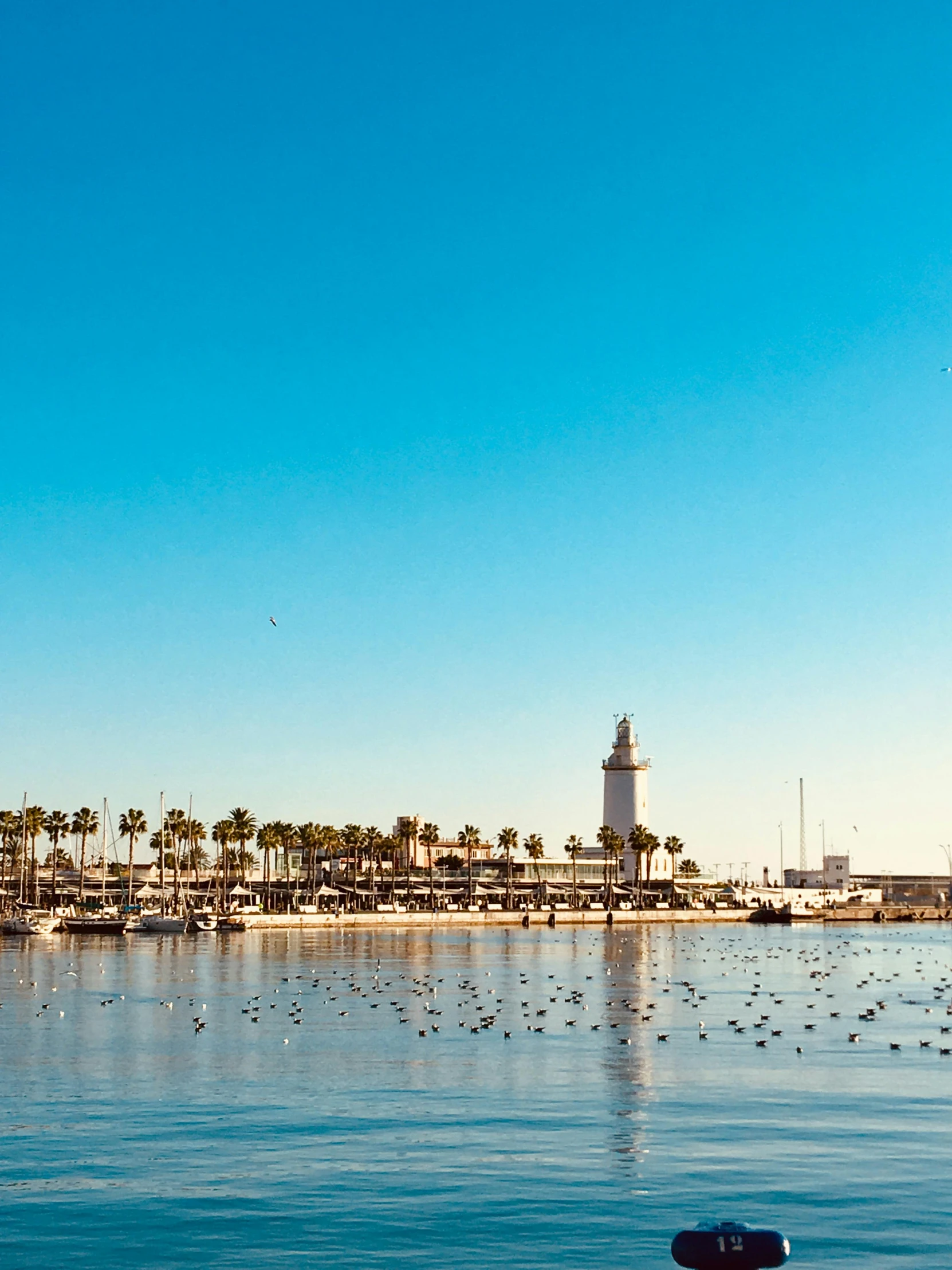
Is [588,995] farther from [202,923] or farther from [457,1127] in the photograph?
[202,923]

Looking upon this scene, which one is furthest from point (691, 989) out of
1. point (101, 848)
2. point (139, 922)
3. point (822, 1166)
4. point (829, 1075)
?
point (101, 848)

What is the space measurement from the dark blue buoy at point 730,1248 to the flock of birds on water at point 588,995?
1758 inches

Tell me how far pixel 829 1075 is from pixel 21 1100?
2789 centimetres

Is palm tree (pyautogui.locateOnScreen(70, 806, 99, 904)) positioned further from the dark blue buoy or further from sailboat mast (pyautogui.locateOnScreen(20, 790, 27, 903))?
the dark blue buoy

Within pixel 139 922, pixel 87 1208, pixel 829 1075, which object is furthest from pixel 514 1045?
pixel 139 922

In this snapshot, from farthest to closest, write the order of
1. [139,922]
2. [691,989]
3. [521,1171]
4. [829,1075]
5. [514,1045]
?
1. [139,922]
2. [691,989]
3. [514,1045]
4. [829,1075]
5. [521,1171]

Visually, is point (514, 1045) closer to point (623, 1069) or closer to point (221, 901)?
point (623, 1069)

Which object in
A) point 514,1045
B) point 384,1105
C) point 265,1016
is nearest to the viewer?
point 384,1105

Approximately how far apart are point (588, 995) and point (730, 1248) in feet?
235

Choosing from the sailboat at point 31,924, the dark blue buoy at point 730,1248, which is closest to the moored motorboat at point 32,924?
the sailboat at point 31,924

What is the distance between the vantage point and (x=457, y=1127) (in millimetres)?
38812

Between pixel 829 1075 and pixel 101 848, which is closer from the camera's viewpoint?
pixel 829 1075

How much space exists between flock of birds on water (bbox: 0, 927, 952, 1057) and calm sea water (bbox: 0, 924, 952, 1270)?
1.62 ft

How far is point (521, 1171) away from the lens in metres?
33.0
